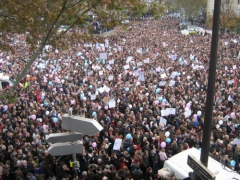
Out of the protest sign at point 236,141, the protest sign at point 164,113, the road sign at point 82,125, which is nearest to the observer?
the road sign at point 82,125

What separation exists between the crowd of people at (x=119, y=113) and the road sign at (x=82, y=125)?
7.15ft

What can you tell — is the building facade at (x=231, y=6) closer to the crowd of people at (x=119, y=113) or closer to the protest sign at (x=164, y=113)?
the crowd of people at (x=119, y=113)

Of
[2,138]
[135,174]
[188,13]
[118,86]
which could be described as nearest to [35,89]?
[118,86]

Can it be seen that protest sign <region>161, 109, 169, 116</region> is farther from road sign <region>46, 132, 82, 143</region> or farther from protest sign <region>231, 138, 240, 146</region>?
road sign <region>46, 132, 82, 143</region>

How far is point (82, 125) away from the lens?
6.43 meters

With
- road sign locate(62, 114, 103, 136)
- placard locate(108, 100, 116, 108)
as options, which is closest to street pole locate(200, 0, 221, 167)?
road sign locate(62, 114, 103, 136)

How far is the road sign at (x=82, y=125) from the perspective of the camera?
6.32 m

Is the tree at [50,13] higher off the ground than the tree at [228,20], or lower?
higher

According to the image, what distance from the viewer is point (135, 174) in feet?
28.5

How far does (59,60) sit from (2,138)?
12.3 m

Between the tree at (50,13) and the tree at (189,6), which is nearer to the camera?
the tree at (50,13)

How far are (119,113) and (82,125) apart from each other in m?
6.72

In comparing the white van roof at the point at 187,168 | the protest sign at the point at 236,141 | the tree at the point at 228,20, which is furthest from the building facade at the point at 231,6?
the white van roof at the point at 187,168

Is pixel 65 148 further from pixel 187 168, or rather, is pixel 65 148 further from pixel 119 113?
pixel 119 113
